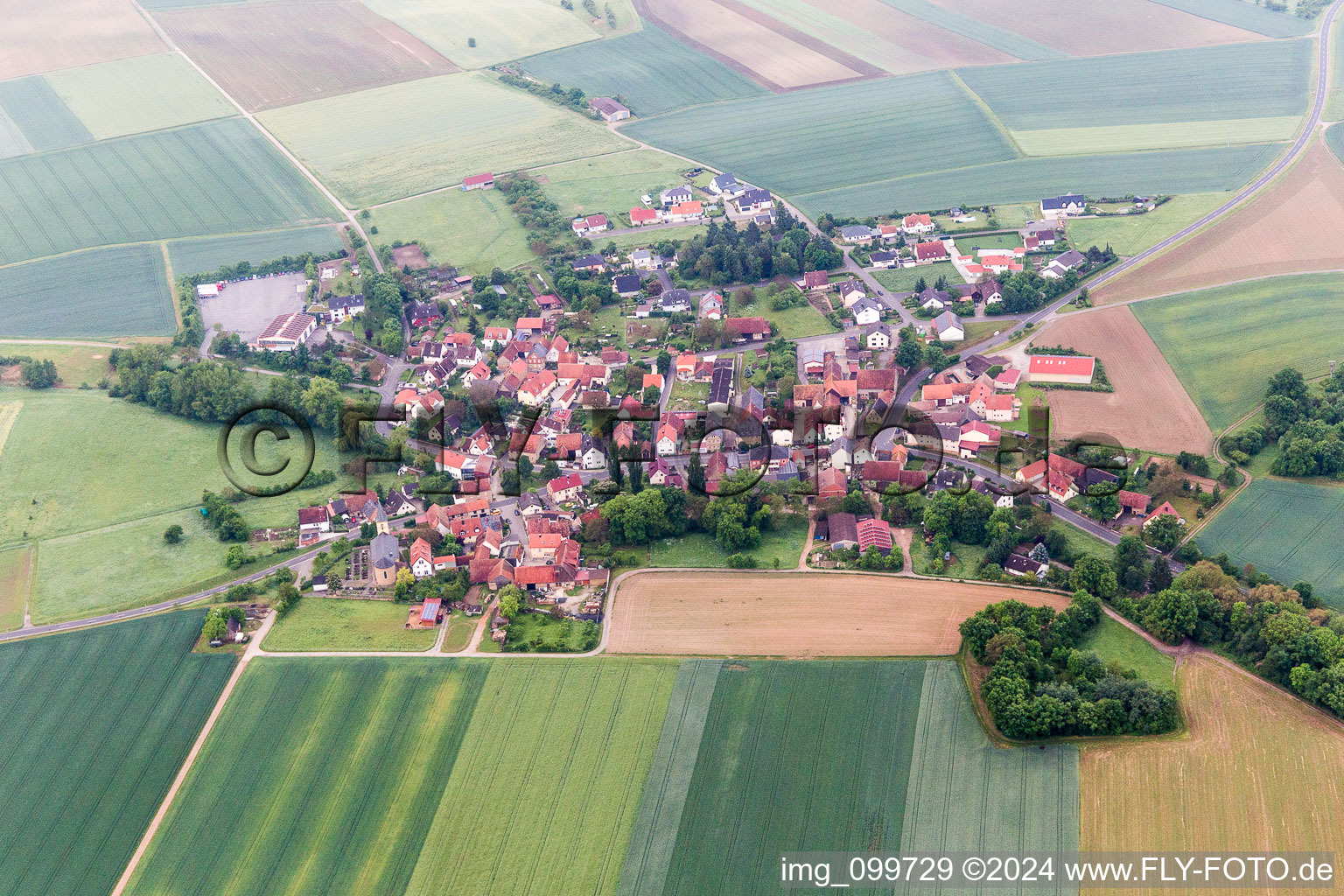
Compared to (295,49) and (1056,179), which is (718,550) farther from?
(295,49)

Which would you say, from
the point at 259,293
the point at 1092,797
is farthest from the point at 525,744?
the point at 259,293

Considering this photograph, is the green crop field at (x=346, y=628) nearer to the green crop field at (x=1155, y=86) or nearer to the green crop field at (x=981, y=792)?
the green crop field at (x=981, y=792)

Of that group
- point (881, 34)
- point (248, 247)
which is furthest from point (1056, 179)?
point (248, 247)

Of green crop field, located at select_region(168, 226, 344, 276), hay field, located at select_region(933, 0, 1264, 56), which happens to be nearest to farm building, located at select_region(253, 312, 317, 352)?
green crop field, located at select_region(168, 226, 344, 276)

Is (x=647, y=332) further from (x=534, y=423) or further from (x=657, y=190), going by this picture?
(x=657, y=190)

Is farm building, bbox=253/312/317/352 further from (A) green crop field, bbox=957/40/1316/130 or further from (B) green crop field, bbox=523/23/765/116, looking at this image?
(A) green crop field, bbox=957/40/1316/130
